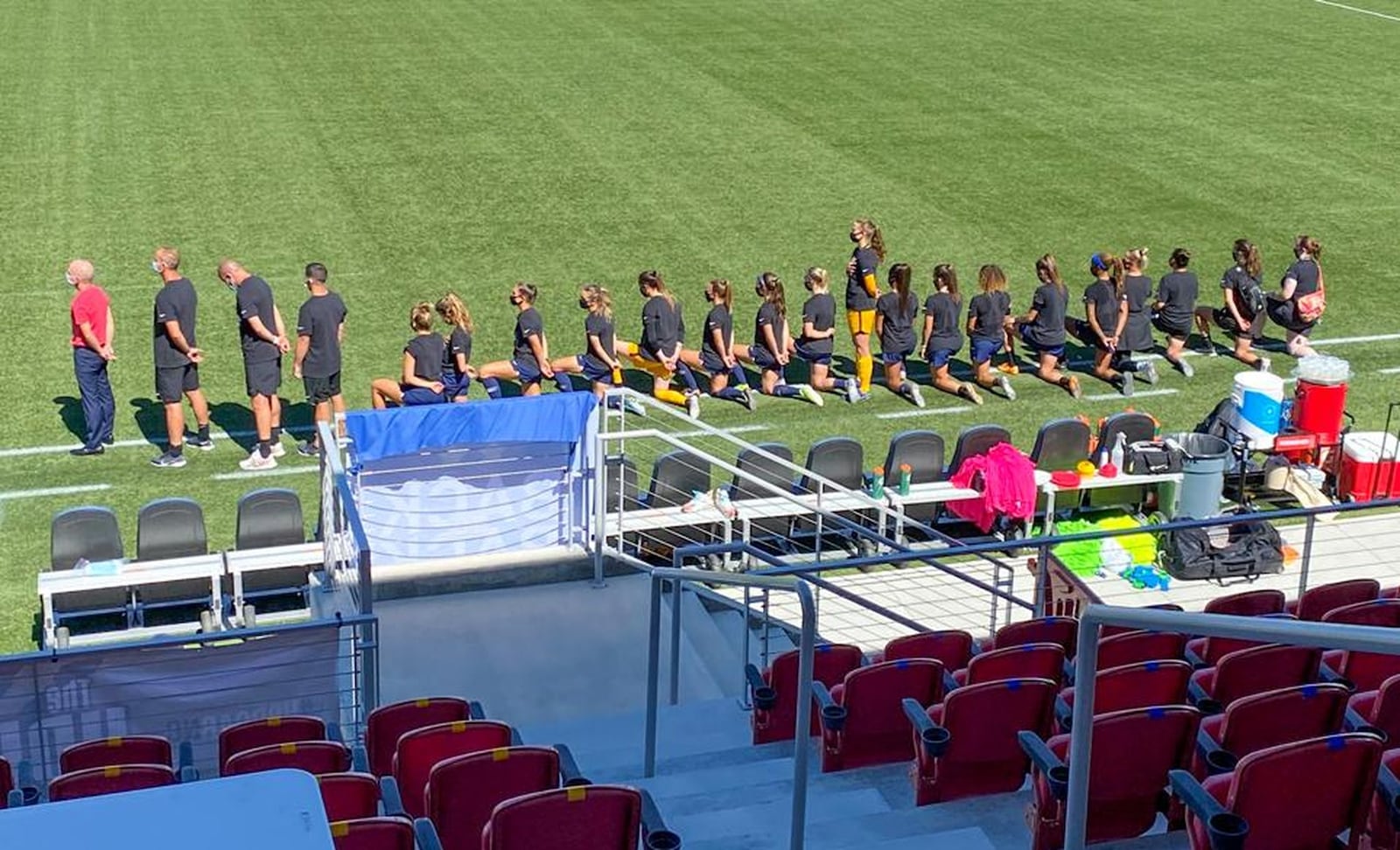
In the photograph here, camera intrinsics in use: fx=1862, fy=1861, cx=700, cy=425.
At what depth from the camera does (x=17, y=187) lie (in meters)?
21.1

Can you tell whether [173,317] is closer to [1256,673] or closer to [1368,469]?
[1256,673]

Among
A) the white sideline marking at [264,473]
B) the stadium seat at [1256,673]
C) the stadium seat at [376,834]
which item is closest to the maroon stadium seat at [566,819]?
the stadium seat at [376,834]

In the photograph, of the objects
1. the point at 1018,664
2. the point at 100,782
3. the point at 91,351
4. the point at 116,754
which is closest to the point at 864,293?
the point at 91,351

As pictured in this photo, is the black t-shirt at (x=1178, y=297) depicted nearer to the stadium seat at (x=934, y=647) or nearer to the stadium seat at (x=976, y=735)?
the stadium seat at (x=934, y=647)

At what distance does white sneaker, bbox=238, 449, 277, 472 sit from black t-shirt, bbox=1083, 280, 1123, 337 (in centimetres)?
707

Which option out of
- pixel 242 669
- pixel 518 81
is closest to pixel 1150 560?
pixel 242 669

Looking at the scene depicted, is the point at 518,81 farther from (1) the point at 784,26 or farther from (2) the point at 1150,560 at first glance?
(2) the point at 1150,560

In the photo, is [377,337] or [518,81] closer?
[377,337]

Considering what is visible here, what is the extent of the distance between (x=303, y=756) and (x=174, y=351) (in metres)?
7.28

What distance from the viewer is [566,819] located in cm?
626

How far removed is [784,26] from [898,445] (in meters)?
18.4

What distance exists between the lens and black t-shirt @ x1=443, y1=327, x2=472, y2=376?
1466 centimetres

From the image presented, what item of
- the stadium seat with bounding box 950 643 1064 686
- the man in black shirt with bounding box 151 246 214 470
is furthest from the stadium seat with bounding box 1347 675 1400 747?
the man in black shirt with bounding box 151 246 214 470

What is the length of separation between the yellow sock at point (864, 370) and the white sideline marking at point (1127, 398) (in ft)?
6.17
